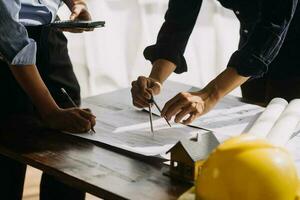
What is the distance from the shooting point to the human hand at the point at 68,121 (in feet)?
3.50

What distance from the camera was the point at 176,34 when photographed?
52.1 inches

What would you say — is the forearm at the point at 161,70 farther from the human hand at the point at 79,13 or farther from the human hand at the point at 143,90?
the human hand at the point at 79,13

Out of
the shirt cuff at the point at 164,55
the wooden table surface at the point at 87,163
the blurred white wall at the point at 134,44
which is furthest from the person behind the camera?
the blurred white wall at the point at 134,44

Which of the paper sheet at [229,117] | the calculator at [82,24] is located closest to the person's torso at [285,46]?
the paper sheet at [229,117]

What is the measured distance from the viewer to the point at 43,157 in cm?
93

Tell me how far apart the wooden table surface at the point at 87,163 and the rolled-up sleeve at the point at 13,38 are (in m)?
0.15

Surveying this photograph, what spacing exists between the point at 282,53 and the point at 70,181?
0.75 metres

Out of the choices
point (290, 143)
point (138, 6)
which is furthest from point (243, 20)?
point (138, 6)

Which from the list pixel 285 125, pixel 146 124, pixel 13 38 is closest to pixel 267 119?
pixel 285 125

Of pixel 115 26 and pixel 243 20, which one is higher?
pixel 243 20

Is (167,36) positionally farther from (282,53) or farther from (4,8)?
(4,8)

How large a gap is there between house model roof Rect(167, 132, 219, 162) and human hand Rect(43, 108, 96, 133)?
0.92 ft

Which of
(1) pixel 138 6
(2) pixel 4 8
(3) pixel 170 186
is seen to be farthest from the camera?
(1) pixel 138 6

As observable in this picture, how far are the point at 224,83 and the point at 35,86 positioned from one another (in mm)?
407
